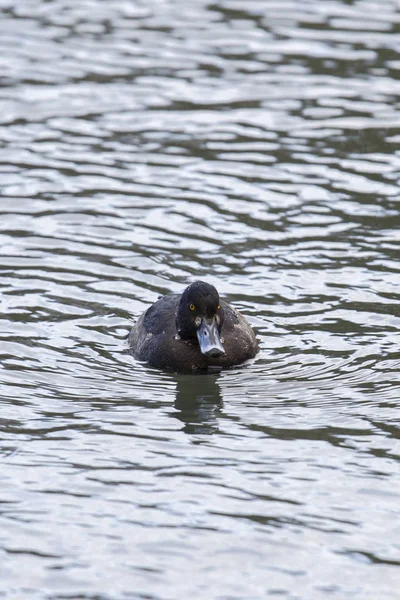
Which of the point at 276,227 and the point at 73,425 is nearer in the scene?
the point at 73,425

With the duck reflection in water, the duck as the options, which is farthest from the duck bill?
the duck reflection in water

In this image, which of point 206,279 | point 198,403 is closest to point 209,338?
point 198,403

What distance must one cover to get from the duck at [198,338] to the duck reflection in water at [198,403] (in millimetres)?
173

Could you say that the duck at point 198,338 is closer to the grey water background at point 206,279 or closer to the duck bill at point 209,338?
the duck bill at point 209,338

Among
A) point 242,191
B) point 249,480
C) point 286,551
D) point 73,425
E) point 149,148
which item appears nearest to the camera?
point 286,551

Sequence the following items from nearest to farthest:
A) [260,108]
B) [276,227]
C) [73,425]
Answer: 1. [73,425]
2. [276,227]
3. [260,108]

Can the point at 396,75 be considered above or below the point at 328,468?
above

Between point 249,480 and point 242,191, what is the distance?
7.35m

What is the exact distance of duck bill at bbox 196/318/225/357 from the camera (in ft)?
37.2

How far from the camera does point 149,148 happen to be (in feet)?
56.6

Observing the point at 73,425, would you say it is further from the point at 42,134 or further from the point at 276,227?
the point at 42,134

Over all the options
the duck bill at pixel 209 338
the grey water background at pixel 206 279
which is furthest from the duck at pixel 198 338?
the grey water background at pixel 206 279

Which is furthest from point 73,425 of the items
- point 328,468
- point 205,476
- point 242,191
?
point 242,191

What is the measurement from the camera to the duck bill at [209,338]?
11344 mm
